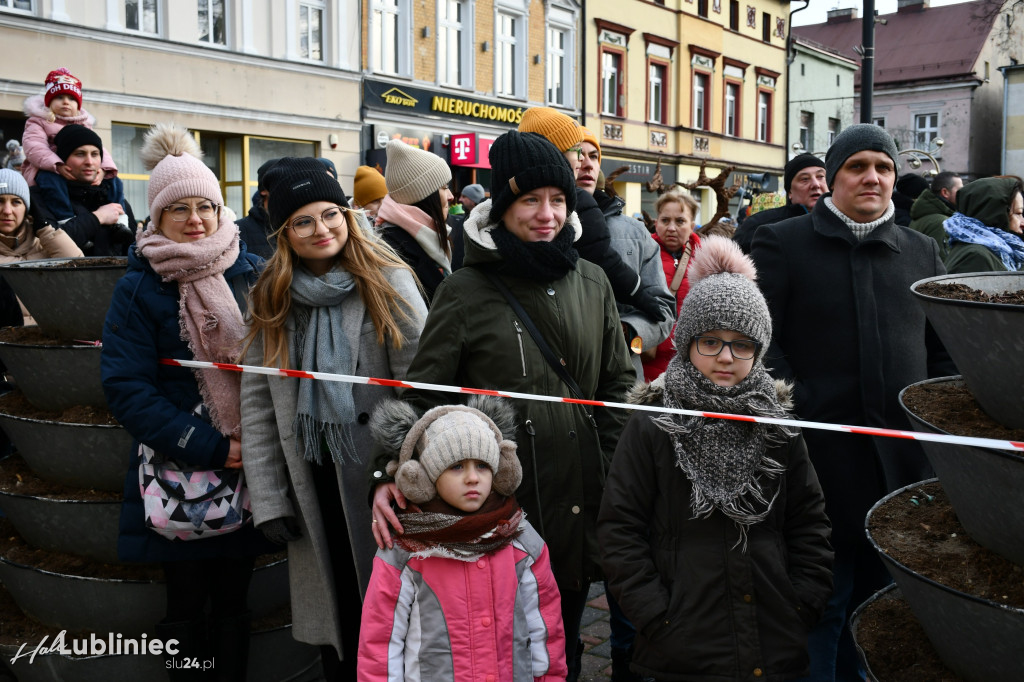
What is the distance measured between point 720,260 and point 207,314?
6.10ft

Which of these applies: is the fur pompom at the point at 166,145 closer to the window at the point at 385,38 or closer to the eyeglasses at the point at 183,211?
the eyeglasses at the point at 183,211

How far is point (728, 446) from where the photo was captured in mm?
2740

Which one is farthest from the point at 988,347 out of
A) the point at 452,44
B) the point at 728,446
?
the point at 452,44

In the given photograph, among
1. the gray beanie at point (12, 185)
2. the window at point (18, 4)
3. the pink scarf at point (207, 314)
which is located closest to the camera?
the pink scarf at point (207, 314)

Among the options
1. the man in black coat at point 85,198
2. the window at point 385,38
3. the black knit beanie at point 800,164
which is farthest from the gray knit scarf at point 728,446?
the window at point 385,38

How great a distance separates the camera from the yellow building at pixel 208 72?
14.5 m

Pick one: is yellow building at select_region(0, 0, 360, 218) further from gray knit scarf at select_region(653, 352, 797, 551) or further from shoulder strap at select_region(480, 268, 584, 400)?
gray knit scarf at select_region(653, 352, 797, 551)

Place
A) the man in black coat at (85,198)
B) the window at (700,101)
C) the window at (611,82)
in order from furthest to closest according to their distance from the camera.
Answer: the window at (700,101), the window at (611,82), the man in black coat at (85,198)

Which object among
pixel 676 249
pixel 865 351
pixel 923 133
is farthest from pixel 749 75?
pixel 865 351

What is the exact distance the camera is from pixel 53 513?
3.90m

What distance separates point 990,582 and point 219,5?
17.6m

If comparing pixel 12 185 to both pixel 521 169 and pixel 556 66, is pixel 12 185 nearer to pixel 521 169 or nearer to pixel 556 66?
pixel 521 169

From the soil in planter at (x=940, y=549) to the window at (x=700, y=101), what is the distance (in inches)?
1194

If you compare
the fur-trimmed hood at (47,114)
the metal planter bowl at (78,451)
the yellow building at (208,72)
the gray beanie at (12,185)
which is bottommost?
the metal planter bowl at (78,451)
